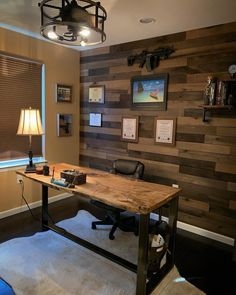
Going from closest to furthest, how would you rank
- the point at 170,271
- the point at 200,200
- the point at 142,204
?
the point at 142,204
the point at 170,271
the point at 200,200

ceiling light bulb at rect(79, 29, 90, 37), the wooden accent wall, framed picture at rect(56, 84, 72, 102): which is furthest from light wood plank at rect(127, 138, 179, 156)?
ceiling light bulb at rect(79, 29, 90, 37)

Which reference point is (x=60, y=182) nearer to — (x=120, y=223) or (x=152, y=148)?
(x=120, y=223)

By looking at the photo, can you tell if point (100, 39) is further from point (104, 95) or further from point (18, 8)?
point (104, 95)

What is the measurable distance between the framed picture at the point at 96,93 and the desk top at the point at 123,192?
Answer: 1.86 metres

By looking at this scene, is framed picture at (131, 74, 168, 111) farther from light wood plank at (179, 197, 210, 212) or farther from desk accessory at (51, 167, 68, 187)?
desk accessory at (51, 167, 68, 187)

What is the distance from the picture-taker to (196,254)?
2.63m

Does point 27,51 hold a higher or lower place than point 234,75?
higher

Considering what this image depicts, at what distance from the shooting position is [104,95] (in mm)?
3969

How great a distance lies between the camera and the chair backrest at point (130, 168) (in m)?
3.13

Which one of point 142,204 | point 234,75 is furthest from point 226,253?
point 234,75

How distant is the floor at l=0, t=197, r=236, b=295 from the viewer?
2.17 m

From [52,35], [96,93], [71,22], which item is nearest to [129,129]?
[96,93]

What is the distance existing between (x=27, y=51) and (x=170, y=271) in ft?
11.1

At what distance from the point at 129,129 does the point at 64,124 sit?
3.90 feet
